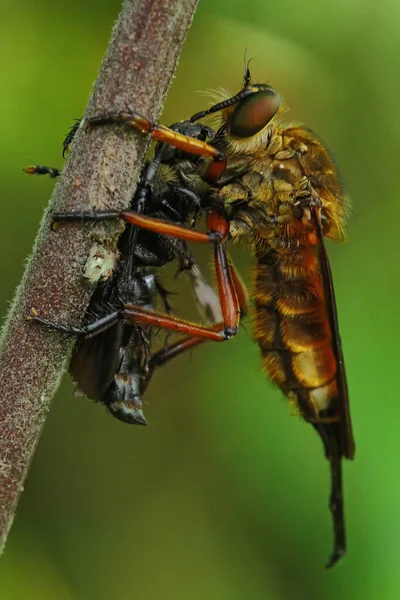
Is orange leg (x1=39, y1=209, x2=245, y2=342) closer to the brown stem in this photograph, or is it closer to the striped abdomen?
the brown stem

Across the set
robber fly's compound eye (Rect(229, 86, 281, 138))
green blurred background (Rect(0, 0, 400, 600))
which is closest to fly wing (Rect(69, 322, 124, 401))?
robber fly's compound eye (Rect(229, 86, 281, 138))

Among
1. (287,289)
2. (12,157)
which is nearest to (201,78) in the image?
(12,157)

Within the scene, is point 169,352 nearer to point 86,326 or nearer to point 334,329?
point 334,329

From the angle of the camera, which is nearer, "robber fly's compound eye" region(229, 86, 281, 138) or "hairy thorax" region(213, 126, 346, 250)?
"robber fly's compound eye" region(229, 86, 281, 138)

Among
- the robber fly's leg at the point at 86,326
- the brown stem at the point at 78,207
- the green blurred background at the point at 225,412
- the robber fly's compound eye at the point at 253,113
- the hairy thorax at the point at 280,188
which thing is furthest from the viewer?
the green blurred background at the point at 225,412

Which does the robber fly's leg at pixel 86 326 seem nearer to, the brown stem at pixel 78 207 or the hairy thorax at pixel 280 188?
the brown stem at pixel 78 207

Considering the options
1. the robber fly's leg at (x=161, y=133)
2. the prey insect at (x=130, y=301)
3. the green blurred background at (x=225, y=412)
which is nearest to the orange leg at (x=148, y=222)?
the prey insect at (x=130, y=301)
